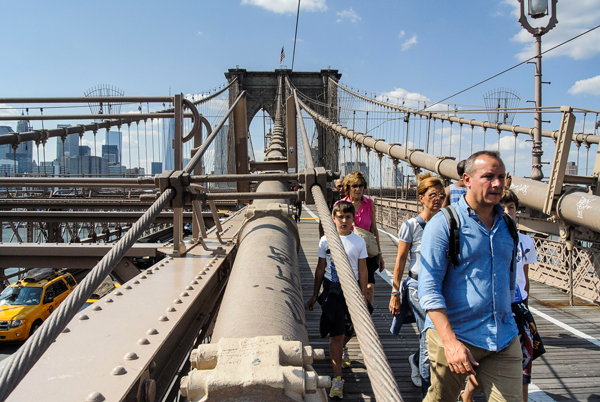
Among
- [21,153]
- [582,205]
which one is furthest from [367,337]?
[21,153]

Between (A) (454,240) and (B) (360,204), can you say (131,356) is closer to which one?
(A) (454,240)

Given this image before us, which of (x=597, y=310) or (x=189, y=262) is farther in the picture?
(x=597, y=310)

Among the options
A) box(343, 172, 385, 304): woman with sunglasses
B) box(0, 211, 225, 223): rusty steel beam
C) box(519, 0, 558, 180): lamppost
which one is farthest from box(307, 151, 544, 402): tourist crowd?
box(519, 0, 558, 180): lamppost

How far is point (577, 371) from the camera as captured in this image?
267cm

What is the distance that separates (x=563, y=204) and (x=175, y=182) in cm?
439

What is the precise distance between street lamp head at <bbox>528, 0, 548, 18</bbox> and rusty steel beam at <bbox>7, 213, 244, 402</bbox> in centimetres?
638

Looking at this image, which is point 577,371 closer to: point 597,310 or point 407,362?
point 407,362

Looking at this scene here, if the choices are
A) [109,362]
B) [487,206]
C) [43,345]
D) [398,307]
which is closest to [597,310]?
[398,307]

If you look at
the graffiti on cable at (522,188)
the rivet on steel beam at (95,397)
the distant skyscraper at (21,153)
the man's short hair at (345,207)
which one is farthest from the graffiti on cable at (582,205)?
the distant skyscraper at (21,153)

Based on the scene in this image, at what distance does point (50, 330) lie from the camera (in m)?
0.91

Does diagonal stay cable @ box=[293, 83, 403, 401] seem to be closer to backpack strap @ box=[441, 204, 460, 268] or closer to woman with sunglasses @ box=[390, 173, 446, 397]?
backpack strap @ box=[441, 204, 460, 268]

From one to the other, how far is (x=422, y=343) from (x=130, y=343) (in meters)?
1.47

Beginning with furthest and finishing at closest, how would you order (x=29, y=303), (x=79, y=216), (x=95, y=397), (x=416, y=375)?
(x=29, y=303) → (x=79, y=216) → (x=416, y=375) → (x=95, y=397)

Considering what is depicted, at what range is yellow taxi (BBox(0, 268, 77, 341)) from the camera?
9.18 m
